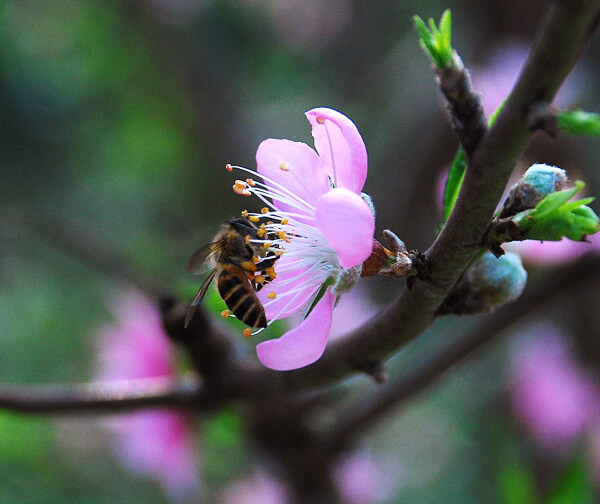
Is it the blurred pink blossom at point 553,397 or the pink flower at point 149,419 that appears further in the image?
the blurred pink blossom at point 553,397

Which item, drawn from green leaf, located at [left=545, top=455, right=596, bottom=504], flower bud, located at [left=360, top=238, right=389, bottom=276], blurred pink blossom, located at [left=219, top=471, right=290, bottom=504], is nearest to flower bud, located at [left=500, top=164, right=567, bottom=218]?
flower bud, located at [left=360, top=238, right=389, bottom=276]

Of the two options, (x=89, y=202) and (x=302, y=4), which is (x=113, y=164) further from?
(x=302, y=4)

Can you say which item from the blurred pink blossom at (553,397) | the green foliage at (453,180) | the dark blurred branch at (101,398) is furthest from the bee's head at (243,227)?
the blurred pink blossom at (553,397)

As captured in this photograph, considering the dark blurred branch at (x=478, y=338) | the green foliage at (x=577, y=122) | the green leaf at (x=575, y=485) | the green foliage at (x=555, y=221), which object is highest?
the green foliage at (x=577, y=122)

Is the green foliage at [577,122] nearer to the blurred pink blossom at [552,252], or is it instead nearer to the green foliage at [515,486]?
the blurred pink blossom at [552,252]

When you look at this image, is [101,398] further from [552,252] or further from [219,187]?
[219,187]

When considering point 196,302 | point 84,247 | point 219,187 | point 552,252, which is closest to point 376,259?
point 196,302

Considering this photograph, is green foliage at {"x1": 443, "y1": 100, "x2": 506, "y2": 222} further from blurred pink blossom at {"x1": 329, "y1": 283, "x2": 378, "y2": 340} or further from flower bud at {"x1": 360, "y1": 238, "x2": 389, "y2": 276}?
blurred pink blossom at {"x1": 329, "y1": 283, "x2": 378, "y2": 340}
